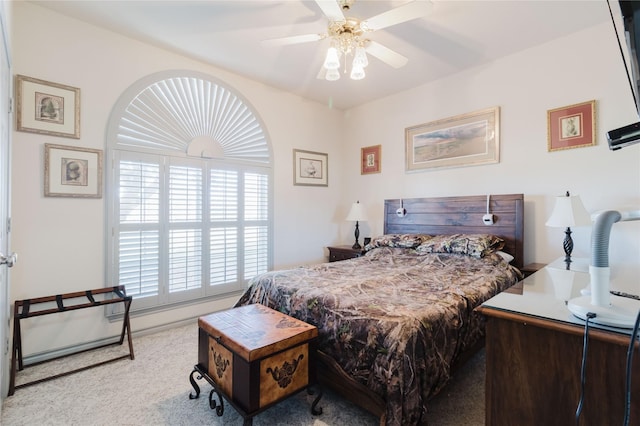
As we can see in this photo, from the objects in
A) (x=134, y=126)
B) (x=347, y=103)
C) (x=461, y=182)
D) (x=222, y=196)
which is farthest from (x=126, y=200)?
(x=461, y=182)

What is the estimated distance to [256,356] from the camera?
153 centimetres

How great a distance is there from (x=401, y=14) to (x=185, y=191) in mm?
2554

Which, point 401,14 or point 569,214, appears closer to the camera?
point 401,14

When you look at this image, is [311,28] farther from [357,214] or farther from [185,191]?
[357,214]

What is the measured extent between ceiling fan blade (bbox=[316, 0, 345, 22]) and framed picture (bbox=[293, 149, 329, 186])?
2.25m

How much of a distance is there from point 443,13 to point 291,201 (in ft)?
8.65

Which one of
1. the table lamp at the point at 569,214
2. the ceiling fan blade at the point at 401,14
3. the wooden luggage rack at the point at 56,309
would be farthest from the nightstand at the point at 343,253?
the ceiling fan blade at the point at 401,14

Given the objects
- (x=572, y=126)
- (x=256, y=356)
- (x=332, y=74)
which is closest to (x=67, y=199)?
(x=256, y=356)

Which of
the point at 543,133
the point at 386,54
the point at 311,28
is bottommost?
the point at 543,133

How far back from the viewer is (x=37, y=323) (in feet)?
8.04

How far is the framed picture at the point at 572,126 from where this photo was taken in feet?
8.89

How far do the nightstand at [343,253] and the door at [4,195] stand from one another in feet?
10.3

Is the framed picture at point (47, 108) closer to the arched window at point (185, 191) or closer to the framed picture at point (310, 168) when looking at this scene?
the arched window at point (185, 191)

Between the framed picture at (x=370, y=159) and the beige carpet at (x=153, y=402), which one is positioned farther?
the framed picture at (x=370, y=159)
